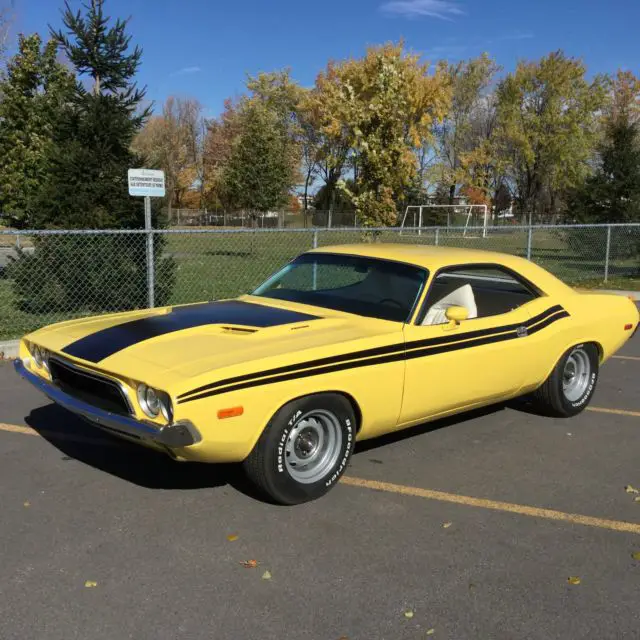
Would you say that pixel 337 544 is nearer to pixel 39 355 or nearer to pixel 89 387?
pixel 89 387

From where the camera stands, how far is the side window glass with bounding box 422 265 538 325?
4.77m

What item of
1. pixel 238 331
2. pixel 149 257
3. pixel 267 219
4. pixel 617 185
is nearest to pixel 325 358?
pixel 238 331

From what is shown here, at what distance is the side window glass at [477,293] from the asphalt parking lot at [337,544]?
101 centimetres

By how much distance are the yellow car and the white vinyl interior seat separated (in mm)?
12

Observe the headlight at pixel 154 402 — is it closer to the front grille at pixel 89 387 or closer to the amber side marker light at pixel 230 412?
the front grille at pixel 89 387

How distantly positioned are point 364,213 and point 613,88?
48020mm

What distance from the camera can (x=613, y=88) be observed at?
5803 centimetres

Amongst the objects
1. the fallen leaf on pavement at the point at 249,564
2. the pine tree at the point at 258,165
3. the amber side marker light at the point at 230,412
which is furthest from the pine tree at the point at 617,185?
the fallen leaf on pavement at the point at 249,564

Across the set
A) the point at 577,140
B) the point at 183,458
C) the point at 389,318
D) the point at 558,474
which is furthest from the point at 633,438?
the point at 577,140

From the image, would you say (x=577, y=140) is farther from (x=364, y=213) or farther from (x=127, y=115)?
(x=127, y=115)

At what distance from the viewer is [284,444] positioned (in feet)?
12.2

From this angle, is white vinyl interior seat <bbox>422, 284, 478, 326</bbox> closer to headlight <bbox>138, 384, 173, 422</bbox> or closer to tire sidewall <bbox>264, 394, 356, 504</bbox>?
tire sidewall <bbox>264, 394, 356, 504</bbox>

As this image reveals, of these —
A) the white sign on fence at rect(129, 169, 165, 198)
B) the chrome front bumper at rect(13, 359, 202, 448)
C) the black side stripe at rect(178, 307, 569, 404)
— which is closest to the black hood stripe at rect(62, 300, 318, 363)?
the chrome front bumper at rect(13, 359, 202, 448)

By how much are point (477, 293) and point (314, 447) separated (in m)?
2.12
